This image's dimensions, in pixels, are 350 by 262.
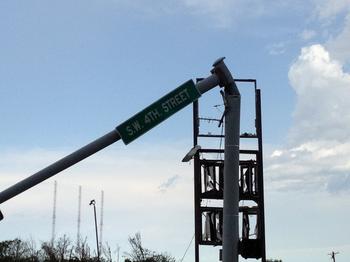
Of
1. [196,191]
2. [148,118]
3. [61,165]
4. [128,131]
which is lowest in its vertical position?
[61,165]

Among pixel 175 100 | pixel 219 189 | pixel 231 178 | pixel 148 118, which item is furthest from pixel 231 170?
pixel 219 189

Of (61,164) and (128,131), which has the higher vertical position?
(128,131)

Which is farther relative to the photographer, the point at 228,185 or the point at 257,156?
the point at 257,156

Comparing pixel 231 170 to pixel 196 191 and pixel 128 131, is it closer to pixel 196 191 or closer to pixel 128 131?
pixel 128 131

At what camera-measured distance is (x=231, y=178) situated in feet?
40.1

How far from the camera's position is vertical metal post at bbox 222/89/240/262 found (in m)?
12.1

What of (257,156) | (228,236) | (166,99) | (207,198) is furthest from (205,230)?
(166,99)

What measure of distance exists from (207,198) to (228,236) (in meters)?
10.2

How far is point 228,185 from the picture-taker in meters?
12.2

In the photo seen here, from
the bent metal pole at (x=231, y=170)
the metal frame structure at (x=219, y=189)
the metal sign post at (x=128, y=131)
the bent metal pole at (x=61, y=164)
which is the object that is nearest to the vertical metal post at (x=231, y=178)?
the bent metal pole at (x=231, y=170)

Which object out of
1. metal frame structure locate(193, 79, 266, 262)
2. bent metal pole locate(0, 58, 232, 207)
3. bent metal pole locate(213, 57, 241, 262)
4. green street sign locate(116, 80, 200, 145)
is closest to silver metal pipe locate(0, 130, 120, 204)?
bent metal pole locate(0, 58, 232, 207)

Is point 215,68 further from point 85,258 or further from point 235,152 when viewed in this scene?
point 85,258

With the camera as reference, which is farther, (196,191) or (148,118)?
(196,191)

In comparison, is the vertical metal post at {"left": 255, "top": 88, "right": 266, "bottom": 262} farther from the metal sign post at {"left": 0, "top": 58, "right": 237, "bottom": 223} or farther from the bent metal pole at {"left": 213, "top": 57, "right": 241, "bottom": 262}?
the metal sign post at {"left": 0, "top": 58, "right": 237, "bottom": 223}
